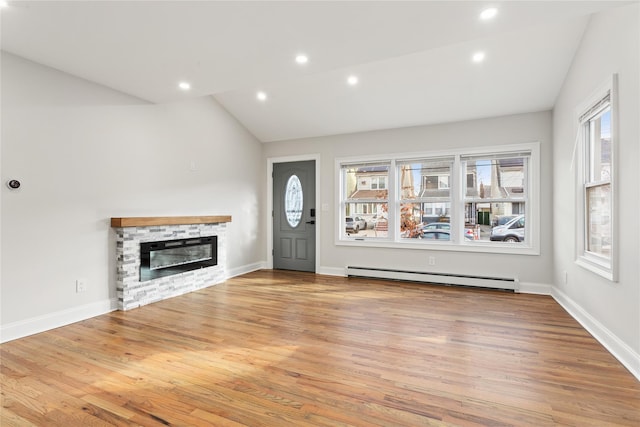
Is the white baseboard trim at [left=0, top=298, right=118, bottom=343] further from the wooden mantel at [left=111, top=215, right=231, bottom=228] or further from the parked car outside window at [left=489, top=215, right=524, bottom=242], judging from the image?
the parked car outside window at [left=489, top=215, right=524, bottom=242]

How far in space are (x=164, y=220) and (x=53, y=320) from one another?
4.85 ft

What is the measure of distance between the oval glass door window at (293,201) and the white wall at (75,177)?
1710mm

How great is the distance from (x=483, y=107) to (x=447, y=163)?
93 cm

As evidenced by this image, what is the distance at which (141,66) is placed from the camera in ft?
10.3

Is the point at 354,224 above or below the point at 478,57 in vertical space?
below

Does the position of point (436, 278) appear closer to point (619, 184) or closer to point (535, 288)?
point (535, 288)

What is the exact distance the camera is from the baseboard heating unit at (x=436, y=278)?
4496 mm

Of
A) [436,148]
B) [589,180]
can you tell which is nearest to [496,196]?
[436,148]

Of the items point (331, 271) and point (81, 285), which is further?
point (331, 271)

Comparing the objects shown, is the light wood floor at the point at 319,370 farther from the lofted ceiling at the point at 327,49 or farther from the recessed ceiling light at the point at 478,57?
the recessed ceiling light at the point at 478,57

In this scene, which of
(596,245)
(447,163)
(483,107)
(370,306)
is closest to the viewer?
(596,245)

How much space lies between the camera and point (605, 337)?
8.82ft

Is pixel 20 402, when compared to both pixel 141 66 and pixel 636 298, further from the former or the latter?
pixel 636 298

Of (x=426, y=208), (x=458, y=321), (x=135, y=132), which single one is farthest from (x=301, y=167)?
(x=458, y=321)
